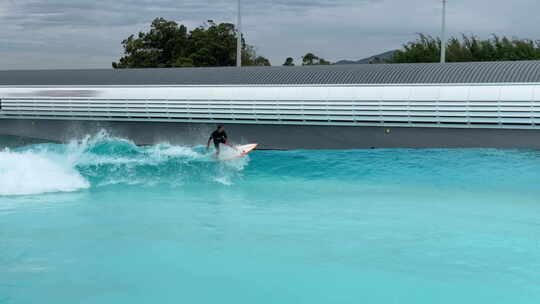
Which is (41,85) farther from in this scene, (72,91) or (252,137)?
(252,137)

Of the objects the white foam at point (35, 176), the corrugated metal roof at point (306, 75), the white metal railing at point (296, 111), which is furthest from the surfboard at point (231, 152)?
the white foam at point (35, 176)

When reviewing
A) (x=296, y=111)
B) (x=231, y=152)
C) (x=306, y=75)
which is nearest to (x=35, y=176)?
(x=231, y=152)

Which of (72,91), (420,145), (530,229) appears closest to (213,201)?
(530,229)

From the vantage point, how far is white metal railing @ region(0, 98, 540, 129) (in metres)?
18.9

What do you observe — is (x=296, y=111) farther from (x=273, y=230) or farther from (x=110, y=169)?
(x=273, y=230)

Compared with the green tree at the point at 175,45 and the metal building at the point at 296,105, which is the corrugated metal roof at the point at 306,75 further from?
the green tree at the point at 175,45

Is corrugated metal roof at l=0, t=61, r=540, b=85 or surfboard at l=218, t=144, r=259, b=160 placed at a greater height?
corrugated metal roof at l=0, t=61, r=540, b=85

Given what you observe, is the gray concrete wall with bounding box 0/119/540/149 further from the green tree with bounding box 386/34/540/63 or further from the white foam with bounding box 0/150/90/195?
the green tree with bounding box 386/34/540/63

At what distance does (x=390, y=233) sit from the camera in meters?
10.5

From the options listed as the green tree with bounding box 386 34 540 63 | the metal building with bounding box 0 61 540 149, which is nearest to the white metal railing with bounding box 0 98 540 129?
the metal building with bounding box 0 61 540 149

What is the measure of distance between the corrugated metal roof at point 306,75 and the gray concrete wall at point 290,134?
4.71ft

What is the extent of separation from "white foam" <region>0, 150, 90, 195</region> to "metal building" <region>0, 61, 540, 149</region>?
6.46m

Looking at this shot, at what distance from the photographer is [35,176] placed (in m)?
15.6

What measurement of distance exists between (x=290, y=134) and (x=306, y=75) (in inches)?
81.4
